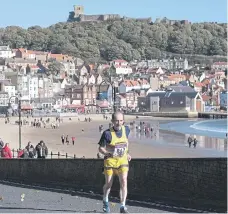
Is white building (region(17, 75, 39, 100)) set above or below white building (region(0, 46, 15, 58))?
below

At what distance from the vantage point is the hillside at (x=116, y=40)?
159250 millimetres

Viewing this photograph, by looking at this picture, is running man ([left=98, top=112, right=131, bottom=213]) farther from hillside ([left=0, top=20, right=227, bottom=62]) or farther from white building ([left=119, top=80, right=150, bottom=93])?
hillside ([left=0, top=20, right=227, bottom=62])

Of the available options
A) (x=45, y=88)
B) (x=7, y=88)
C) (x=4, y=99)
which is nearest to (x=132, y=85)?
(x=45, y=88)

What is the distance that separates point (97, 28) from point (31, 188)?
585 feet

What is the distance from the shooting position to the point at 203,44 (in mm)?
182500

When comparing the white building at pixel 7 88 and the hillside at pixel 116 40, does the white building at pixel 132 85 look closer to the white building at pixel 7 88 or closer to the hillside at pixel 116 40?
the white building at pixel 7 88

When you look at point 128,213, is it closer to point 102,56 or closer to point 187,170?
point 187,170

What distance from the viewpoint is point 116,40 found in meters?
172

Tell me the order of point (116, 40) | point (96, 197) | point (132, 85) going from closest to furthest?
point (96, 197) < point (132, 85) < point (116, 40)

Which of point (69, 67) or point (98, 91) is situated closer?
point (98, 91)

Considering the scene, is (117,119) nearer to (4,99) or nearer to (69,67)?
(4,99)

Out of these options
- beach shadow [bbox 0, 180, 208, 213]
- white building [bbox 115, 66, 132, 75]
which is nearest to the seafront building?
white building [bbox 115, 66, 132, 75]

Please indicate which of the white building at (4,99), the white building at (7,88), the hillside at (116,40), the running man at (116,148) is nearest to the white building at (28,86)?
the white building at (7,88)

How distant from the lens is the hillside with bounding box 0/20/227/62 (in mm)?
159250
